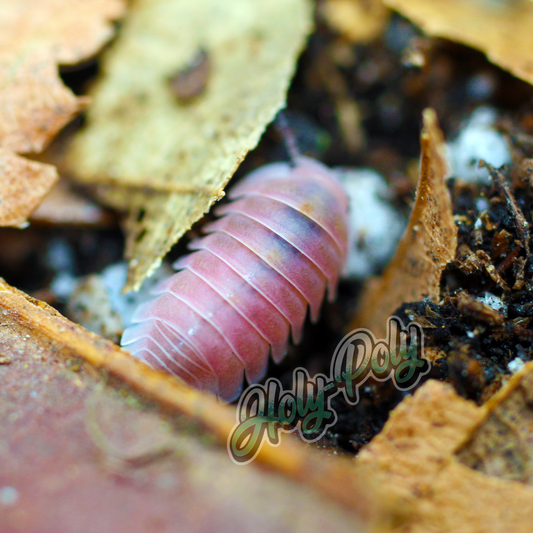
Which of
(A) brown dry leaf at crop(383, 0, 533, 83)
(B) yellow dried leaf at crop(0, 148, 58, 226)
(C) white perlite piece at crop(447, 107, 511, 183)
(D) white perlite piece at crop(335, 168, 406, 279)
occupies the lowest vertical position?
(B) yellow dried leaf at crop(0, 148, 58, 226)

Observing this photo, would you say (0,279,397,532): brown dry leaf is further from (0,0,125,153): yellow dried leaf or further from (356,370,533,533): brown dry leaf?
(0,0,125,153): yellow dried leaf

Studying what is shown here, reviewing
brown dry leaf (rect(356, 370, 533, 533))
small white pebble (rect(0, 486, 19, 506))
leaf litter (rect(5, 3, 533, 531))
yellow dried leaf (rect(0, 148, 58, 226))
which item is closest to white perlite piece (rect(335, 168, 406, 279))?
leaf litter (rect(5, 3, 533, 531))

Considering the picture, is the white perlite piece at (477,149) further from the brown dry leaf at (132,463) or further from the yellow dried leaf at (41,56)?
the yellow dried leaf at (41,56)

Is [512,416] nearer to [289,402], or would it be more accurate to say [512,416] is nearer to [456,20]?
[289,402]

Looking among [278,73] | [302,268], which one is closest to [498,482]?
[302,268]

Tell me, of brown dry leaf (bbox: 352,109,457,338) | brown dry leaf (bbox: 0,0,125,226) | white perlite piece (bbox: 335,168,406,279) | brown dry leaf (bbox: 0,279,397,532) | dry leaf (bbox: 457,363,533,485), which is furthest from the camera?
white perlite piece (bbox: 335,168,406,279)

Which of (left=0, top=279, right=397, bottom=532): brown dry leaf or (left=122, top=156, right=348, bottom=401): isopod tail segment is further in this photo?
(left=122, top=156, right=348, bottom=401): isopod tail segment
